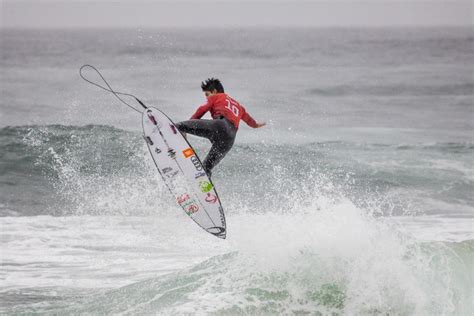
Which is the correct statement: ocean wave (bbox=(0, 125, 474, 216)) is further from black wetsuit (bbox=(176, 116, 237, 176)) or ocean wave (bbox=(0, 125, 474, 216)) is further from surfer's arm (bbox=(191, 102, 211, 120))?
surfer's arm (bbox=(191, 102, 211, 120))

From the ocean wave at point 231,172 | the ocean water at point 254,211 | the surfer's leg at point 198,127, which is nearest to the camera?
the ocean water at point 254,211

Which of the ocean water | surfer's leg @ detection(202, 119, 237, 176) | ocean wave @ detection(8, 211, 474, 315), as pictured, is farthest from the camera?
surfer's leg @ detection(202, 119, 237, 176)

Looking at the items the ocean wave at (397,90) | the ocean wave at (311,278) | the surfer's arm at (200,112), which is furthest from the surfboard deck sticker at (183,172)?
the ocean wave at (397,90)

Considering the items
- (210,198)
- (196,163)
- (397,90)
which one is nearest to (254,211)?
(210,198)

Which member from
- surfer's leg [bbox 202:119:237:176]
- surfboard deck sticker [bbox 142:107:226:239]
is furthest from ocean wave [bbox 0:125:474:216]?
surfer's leg [bbox 202:119:237:176]

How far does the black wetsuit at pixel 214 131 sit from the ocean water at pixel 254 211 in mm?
914

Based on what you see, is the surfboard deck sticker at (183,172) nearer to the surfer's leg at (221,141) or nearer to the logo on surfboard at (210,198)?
the logo on surfboard at (210,198)

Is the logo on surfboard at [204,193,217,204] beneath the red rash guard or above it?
beneath

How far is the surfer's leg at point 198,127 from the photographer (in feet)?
30.3

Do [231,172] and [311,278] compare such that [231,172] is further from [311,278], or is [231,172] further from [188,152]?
[311,278]

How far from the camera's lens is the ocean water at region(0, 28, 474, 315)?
8156 mm

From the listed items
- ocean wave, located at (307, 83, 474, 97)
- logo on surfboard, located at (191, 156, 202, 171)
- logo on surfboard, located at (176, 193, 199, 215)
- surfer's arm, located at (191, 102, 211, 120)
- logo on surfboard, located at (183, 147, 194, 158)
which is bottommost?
logo on surfboard, located at (176, 193, 199, 215)

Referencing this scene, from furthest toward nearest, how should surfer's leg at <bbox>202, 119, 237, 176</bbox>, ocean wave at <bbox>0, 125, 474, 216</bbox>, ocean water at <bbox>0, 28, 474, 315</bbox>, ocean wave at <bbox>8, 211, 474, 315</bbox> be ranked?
1. ocean wave at <bbox>0, 125, 474, 216</bbox>
2. surfer's leg at <bbox>202, 119, 237, 176</bbox>
3. ocean water at <bbox>0, 28, 474, 315</bbox>
4. ocean wave at <bbox>8, 211, 474, 315</bbox>

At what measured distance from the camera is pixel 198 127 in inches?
364
